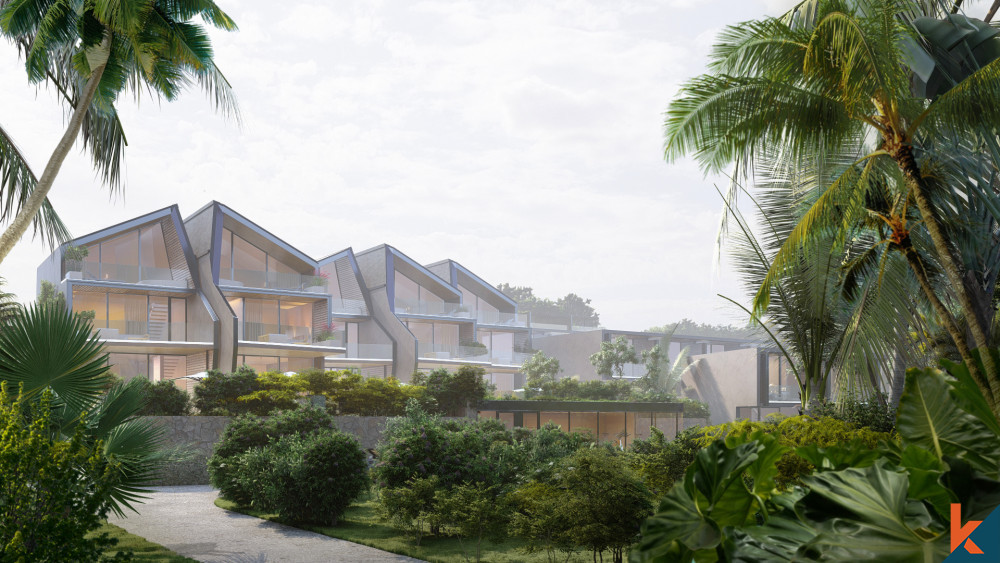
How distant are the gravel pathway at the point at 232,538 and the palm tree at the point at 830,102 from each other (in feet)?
19.7

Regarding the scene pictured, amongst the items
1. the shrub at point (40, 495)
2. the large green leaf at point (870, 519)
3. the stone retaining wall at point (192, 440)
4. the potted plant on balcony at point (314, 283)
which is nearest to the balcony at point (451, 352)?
the potted plant on balcony at point (314, 283)

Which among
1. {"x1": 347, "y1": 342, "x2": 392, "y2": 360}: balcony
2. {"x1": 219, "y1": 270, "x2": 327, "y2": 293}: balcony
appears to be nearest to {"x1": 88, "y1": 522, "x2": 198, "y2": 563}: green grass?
{"x1": 219, "y1": 270, "x2": 327, "y2": 293}: balcony

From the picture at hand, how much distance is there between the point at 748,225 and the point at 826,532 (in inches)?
445

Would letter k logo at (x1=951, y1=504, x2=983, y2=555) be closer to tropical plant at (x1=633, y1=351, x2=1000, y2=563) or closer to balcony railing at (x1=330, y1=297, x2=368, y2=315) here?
tropical plant at (x1=633, y1=351, x2=1000, y2=563)

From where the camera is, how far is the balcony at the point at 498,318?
4553 centimetres

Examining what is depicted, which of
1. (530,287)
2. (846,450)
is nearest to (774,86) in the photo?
(846,450)

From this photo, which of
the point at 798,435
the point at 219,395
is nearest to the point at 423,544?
the point at 798,435

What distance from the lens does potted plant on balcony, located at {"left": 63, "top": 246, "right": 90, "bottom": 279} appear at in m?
28.8

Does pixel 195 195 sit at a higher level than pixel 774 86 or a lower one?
higher

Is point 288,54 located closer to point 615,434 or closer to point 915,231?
point 915,231

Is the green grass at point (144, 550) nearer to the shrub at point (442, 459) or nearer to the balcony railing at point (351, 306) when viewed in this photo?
the shrub at point (442, 459)

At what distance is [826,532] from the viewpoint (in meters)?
1.45

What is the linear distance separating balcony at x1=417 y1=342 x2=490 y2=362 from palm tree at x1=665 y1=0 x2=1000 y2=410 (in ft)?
98.9

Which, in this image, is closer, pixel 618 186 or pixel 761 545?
pixel 761 545
